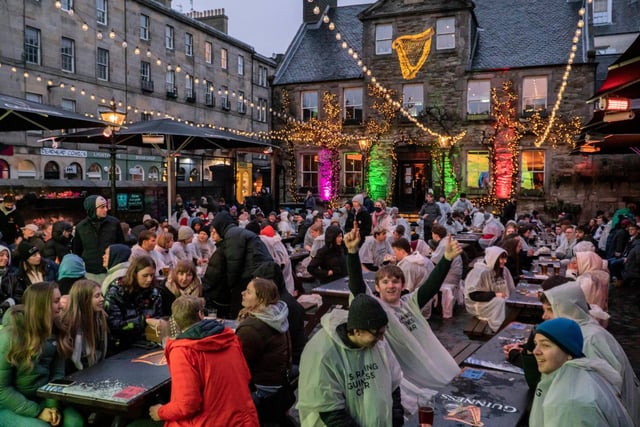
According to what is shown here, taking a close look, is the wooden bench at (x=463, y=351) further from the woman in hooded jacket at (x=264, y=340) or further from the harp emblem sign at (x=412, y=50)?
the harp emblem sign at (x=412, y=50)

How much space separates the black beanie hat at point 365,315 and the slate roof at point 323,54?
23.1 m

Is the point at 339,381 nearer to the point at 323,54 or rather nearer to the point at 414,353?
the point at 414,353

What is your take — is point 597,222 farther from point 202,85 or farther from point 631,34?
point 202,85

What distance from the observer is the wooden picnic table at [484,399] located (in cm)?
345

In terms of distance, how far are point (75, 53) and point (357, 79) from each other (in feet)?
51.4

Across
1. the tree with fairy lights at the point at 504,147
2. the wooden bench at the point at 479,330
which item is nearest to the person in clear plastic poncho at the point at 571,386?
the wooden bench at the point at 479,330

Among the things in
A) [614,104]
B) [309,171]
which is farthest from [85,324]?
[309,171]

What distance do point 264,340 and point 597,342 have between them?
2.38 m

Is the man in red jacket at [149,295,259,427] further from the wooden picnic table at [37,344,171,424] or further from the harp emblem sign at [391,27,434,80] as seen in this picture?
the harp emblem sign at [391,27,434,80]

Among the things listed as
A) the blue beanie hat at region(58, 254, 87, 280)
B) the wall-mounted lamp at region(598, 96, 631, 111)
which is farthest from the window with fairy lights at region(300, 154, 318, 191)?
the blue beanie hat at region(58, 254, 87, 280)

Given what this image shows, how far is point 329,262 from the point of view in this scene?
9.41 meters

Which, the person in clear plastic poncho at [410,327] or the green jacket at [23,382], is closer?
the green jacket at [23,382]

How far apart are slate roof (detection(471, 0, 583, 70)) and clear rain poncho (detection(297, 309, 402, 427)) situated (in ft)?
71.9

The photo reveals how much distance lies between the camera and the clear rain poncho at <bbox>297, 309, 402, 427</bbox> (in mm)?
3121
